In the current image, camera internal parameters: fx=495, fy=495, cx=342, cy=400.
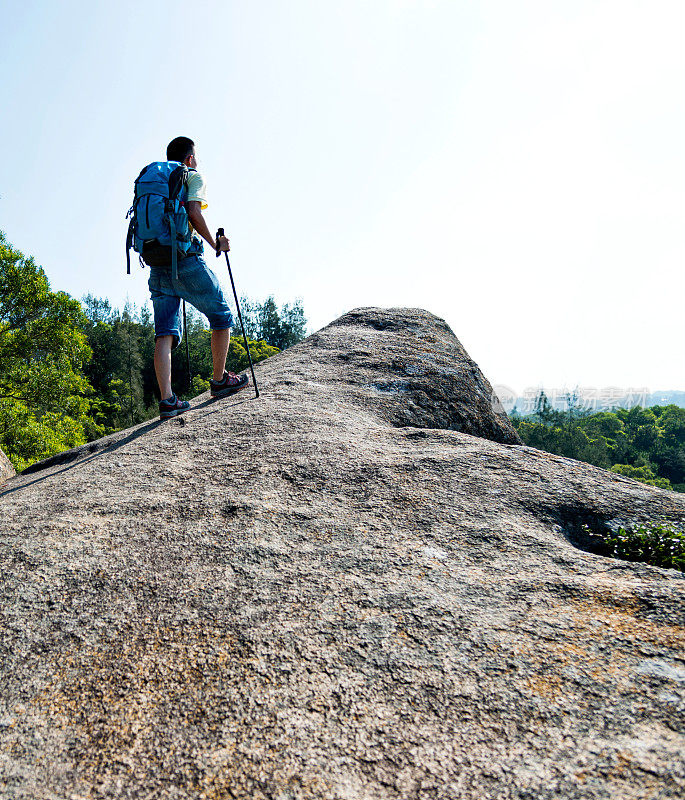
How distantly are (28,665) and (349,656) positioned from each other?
1.36m

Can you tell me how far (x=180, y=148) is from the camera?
17.7 feet

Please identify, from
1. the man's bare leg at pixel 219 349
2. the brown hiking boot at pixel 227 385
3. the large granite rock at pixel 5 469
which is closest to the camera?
the man's bare leg at pixel 219 349

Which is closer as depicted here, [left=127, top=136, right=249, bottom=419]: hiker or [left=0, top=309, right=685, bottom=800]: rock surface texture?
[left=0, top=309, right=685, bottom=800]: rock surface texture

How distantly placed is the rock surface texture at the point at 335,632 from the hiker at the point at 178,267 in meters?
1.72

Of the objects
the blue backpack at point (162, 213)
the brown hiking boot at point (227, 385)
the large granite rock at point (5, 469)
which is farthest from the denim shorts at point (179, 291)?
the large granite rock at point (5, 469)

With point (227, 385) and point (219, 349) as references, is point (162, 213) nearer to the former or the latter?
point (219, 349)

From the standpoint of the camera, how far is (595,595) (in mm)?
2385

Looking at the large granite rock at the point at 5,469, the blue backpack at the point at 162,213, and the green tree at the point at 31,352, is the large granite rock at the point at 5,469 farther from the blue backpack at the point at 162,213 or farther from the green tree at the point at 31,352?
the green tree at the point at 31,352

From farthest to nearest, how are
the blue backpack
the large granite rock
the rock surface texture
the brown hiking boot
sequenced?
the large granite rock → the brown hiking boot → the blue backpack → the rock surface texture

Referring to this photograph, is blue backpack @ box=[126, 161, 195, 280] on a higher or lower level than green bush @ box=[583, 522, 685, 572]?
higher

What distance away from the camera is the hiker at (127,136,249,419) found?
201 inches

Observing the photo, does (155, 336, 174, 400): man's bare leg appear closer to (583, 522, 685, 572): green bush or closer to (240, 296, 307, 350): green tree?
(583, 522, 685, 572): green bush

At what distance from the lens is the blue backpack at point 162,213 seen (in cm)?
504

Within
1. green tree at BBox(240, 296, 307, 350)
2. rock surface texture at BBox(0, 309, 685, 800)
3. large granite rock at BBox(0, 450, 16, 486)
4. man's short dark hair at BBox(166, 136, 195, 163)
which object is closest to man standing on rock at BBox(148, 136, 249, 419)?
man's short dark hair at BBox(166, 136, 195, 163)
